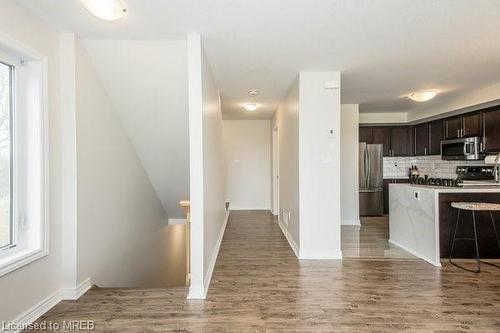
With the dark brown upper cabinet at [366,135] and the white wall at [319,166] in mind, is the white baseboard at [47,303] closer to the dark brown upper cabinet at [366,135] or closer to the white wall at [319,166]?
the white wall at [319,166]

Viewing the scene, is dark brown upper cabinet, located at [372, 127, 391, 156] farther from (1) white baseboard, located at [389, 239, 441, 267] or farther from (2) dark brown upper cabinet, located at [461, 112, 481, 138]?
(1) white baseboard, located at [389, 239, 441, 267]

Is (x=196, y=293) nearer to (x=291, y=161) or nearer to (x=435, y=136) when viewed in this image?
(x=291, y=161)

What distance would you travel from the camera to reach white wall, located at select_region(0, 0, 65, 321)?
1921 mm

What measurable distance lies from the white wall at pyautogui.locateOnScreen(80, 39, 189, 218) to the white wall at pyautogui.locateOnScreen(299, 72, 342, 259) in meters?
1.56

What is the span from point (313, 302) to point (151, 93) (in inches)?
108

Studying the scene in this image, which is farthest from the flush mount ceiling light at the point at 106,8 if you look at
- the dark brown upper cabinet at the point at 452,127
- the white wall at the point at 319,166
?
the dark brown upper cabinet at the point at 452,127

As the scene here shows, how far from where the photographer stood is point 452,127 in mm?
5266

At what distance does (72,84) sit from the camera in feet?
8.14

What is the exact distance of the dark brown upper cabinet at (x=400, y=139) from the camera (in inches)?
248

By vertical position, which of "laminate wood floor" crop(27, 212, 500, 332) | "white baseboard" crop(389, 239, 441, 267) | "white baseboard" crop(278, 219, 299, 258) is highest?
"white baseboard" crop(278, 219, 299, 258)

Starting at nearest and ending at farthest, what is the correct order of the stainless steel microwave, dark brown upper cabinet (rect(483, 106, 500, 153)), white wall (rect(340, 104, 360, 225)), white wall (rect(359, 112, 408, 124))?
dark brown upper cabinet (rect(483, 106, 500, 153)), the stainless steel microwave, white wall (rect(340, 104, 360, 225)), white wall (rect(359, 112, 408, 124))

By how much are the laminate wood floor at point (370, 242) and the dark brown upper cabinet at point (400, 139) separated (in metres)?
1.70

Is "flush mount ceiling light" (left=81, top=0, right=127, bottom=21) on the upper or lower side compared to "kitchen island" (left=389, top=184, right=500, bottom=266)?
upper

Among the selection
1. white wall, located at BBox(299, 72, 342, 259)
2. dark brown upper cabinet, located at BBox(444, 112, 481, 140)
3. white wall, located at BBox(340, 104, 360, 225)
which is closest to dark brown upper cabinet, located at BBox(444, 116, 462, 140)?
dark brown upper cabinet, located at BBox(444, 112, 481, 140)
